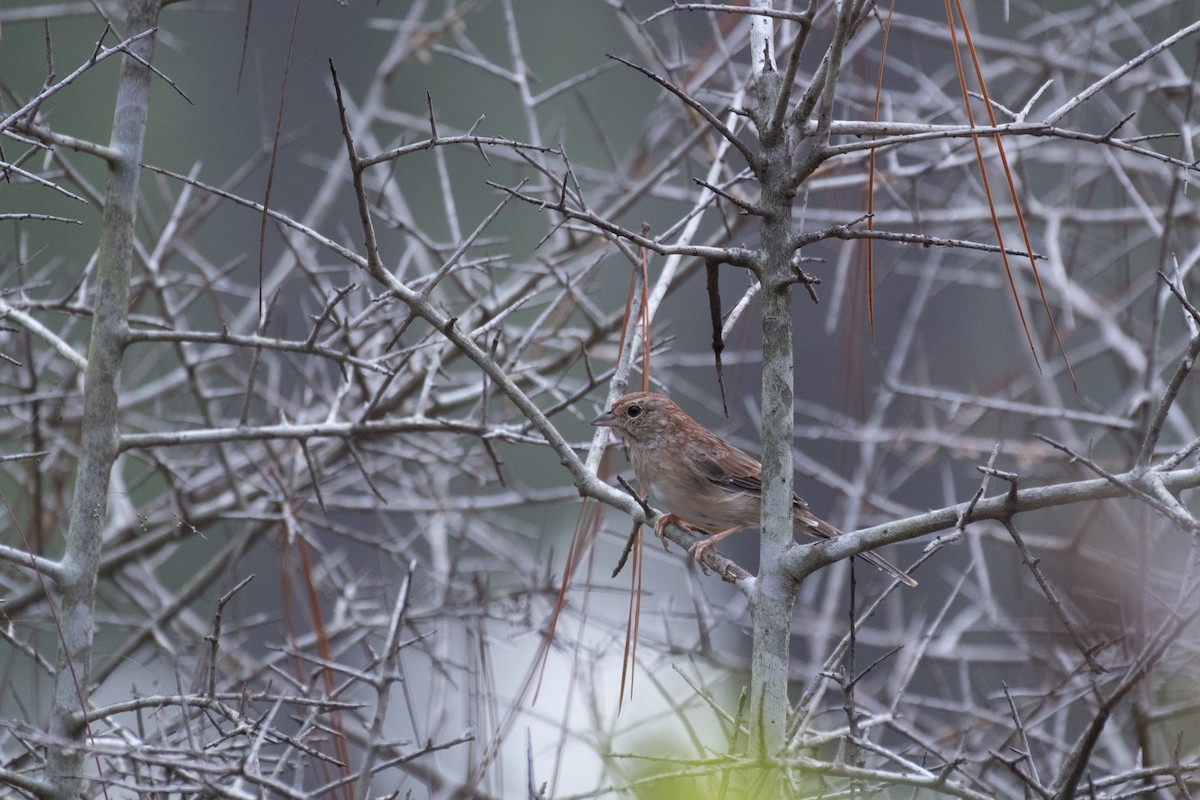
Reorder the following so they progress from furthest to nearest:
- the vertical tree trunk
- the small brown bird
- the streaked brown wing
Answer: the streaked brown wing, the small brown bird, the vertical tree trunk

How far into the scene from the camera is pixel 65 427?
6.38 meters

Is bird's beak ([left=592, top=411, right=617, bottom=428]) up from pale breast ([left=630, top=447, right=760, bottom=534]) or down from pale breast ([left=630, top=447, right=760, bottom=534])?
up

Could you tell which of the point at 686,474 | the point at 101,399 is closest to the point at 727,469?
the point at 686,474

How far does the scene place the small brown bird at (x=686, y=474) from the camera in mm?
5484

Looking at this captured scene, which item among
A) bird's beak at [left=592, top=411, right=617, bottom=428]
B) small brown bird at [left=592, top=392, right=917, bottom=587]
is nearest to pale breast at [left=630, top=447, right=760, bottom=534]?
small brown bird at [left=592, top=392, right=917, bottom=587]

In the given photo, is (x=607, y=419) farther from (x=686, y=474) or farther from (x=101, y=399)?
(x=101, y=399)

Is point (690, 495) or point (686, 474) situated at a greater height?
point (686, 474)

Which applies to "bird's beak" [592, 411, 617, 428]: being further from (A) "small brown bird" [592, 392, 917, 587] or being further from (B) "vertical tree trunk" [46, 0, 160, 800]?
(B) "vertical tree trunk" [46, 0, 160, 800]

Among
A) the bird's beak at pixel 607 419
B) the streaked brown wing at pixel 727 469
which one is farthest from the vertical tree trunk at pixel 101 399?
the streaked brown wing at pixel 727 469

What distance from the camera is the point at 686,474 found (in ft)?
18.2

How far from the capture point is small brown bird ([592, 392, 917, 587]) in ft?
18.0

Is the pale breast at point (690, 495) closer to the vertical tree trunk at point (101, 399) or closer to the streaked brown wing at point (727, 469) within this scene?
the streaked brown wing at point (727, 469)

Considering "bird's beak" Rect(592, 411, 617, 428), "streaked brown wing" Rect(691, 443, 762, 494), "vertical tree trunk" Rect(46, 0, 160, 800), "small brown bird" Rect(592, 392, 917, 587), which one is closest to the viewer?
"vertical tree trunk" Rect(46, 0, 160, 800)

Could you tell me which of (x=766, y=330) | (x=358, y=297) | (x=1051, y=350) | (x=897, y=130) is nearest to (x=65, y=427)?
(x=358, y=297)
